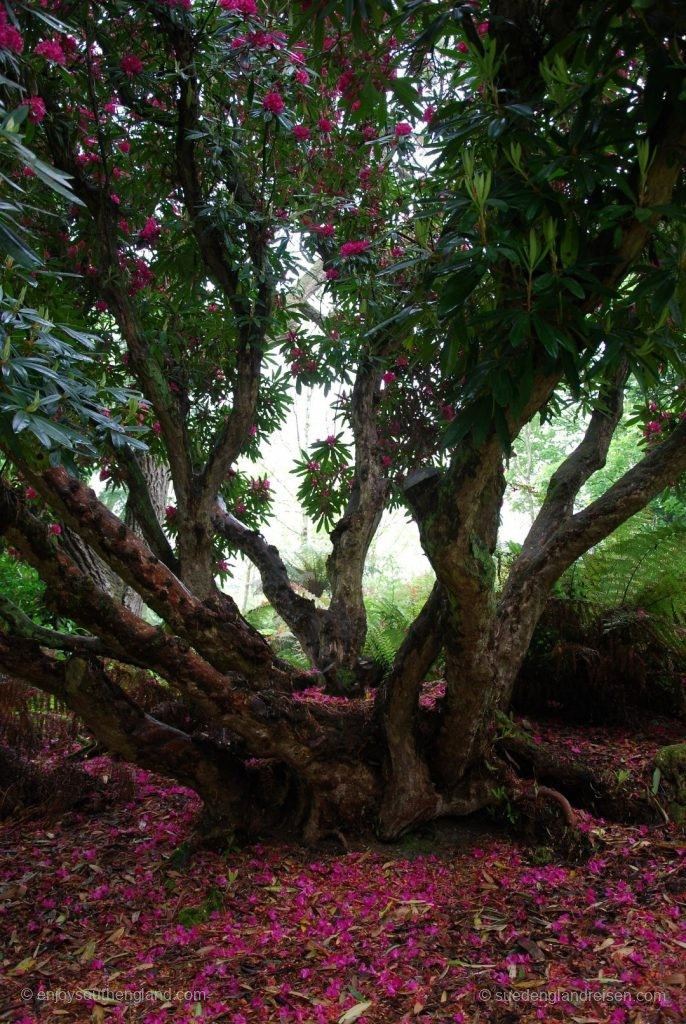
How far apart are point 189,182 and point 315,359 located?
1217 millimetres

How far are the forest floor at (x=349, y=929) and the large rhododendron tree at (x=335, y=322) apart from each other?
241 millimetres

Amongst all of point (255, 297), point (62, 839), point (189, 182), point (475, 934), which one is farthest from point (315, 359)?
point (475, 934)

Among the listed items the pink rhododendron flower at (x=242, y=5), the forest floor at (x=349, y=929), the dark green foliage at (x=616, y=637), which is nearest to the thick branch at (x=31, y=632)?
the forest floor at (x=349, y=929)

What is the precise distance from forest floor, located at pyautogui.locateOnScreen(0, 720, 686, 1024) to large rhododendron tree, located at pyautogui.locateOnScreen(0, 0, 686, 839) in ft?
0.79

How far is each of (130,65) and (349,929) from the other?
296 cm

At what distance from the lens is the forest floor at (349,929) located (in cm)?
153

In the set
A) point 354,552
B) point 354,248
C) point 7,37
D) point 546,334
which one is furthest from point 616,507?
point 7,37

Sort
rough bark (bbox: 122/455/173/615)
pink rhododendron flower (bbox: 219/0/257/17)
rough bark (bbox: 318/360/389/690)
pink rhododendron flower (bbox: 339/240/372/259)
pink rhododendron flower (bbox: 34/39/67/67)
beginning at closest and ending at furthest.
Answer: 1. pink rhododendron flower (bbox: 34/39/67/67)
2. pink rhododendron flower (bbox: 219/0/257/17)
3. pink rhododendron flower (bbox: 339/240/372/259)
4. rough bark (bbox: 318/360/389/690)
5. rough bark (bbox: 122/455/173/615)

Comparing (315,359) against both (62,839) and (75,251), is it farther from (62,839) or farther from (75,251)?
(62,839)

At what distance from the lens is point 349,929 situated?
72.7 inches

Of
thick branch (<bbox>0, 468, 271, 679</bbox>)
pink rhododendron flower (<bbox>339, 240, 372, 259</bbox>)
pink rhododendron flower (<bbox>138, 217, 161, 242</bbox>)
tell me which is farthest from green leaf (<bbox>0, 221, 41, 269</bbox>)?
pink rhododendron flower (<bbox>138, 217, 161, 242</bbox>)

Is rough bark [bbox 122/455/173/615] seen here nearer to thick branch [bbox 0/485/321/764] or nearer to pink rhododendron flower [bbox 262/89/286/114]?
thick branch [bbox 0/485/321/764]

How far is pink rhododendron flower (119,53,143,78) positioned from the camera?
2.61m

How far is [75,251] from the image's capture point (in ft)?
10.2
